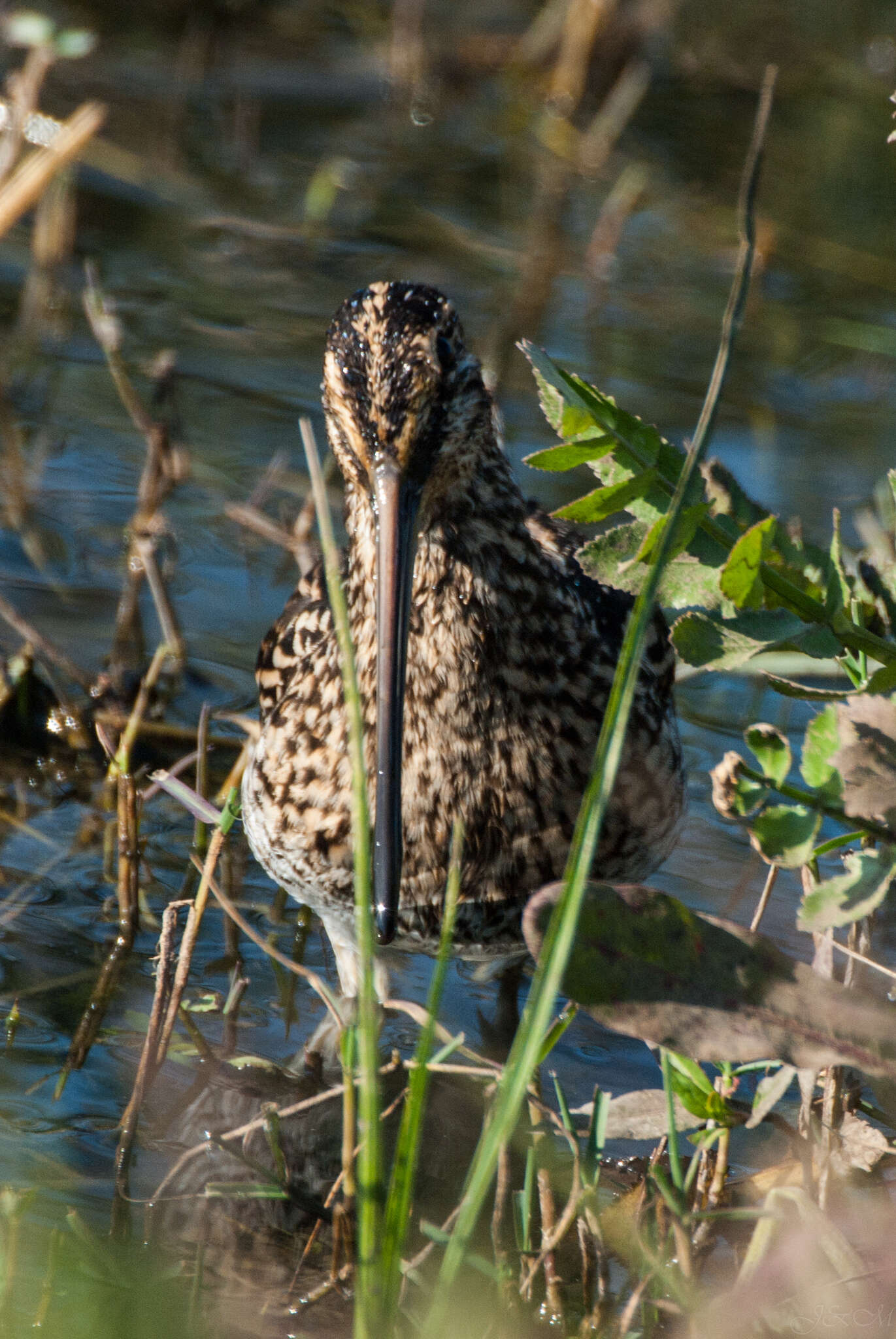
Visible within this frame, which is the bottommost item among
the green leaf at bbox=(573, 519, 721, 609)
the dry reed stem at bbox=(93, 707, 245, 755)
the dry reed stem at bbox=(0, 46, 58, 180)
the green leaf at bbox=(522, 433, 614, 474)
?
the dry reed stem at bbox=(93, 707, 245, 755)

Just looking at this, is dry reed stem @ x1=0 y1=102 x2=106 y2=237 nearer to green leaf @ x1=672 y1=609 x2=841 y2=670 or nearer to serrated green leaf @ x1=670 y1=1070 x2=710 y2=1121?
green leaf @ x1=672 y1=609 x2=841 y2=670

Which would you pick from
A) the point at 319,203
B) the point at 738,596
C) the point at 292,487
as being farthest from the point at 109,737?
the point at 319,203

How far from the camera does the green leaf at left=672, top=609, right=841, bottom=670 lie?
8.79 feet

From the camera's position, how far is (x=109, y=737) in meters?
4.38

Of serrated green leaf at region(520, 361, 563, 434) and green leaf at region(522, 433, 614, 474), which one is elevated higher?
serrated green leaf at region(520, 361, 563, 434)

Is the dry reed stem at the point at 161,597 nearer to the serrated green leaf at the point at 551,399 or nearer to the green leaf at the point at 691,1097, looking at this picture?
the serrated green leaf at the point at 551,399

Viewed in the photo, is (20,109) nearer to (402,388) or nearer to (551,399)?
(402,388)

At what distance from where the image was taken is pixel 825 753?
8.45 feet

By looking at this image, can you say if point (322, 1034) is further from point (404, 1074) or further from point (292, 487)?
point (292, 487)

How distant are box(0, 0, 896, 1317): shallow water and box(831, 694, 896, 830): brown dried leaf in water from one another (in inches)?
51.6

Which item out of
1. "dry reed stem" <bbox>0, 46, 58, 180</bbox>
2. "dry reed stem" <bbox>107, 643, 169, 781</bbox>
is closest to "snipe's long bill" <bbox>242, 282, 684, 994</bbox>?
"dry reed stem" <bbox>107, 643, 169, 781</bbox>

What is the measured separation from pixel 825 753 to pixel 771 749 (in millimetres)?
93

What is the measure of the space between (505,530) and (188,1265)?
4.63 feet

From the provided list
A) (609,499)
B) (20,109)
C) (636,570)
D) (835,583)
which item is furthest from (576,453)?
(20,109)
